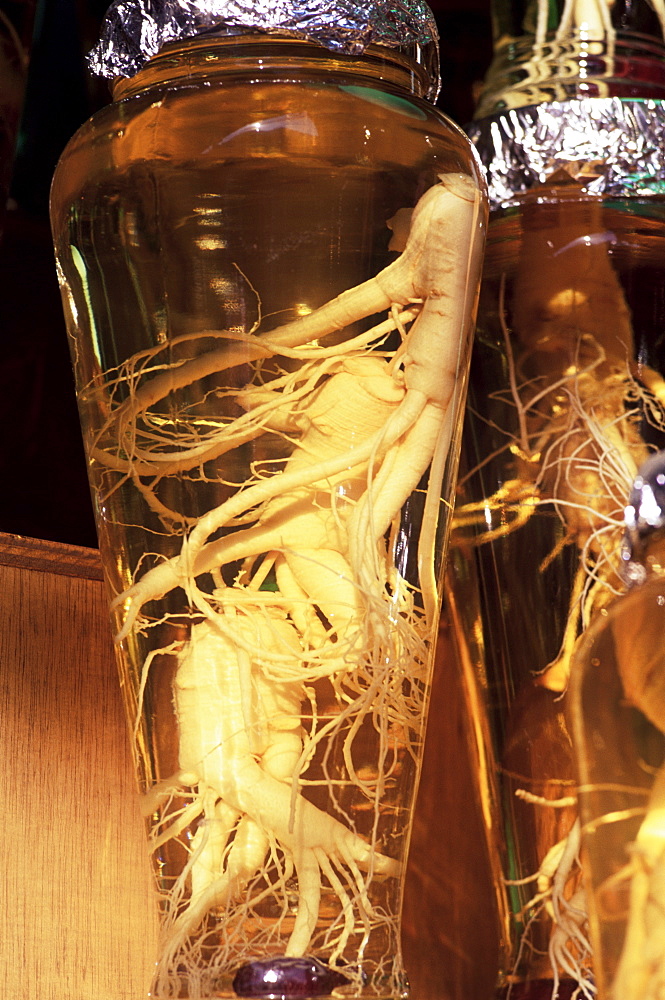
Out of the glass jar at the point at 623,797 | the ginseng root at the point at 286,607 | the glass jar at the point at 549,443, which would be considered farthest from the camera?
the glass jar at the point at 549,443

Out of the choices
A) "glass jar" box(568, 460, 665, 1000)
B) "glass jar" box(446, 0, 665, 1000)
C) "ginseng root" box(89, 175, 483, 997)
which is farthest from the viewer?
"glass jar" box(446, 0, 665, 1000)

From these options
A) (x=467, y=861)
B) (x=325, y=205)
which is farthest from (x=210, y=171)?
(x=467, y=861)

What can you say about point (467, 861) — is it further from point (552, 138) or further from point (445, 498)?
point (552, 138)

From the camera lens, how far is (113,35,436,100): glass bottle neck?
0.50 meters

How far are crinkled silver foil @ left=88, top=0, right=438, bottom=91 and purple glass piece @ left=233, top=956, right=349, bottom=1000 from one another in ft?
1.10

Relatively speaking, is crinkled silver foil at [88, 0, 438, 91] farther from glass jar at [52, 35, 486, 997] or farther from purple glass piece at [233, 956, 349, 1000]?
purple glass piece at [233, 956, 349, 1000]

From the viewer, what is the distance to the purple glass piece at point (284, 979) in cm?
44

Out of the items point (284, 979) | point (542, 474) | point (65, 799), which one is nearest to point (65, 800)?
point (65, 799)

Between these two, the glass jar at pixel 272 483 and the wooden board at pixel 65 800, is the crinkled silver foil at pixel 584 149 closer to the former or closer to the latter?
the glass jar at pixel 272 483

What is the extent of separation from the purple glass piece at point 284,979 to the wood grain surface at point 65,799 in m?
0.10

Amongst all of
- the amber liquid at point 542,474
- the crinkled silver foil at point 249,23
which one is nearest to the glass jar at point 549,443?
the amber liquid at point 542,474

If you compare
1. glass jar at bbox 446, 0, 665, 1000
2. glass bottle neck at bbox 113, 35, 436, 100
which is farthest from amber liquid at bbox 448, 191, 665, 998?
glass bottle neck at bbox 113, 35, 436, 100

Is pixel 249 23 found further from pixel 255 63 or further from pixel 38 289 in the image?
pixel 38 289

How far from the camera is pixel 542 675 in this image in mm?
561
